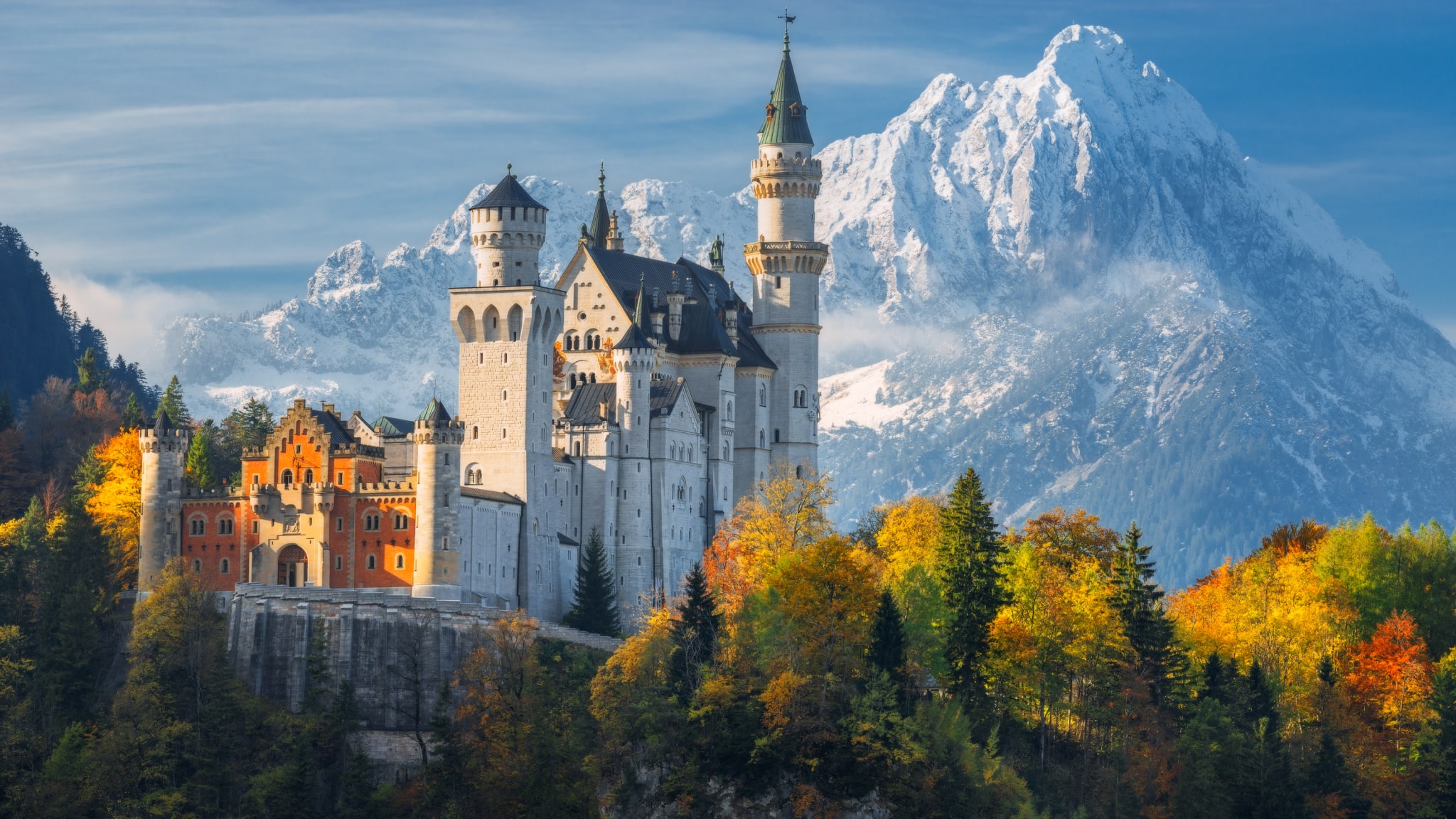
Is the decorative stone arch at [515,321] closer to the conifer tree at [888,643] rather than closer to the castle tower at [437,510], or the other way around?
the castle tower at [437,510]

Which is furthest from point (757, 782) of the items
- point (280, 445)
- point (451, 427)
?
point (280, 445)

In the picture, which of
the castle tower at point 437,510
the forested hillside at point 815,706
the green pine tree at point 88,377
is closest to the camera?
the forested hillside at point 815,706

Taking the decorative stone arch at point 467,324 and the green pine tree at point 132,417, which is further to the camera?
the green pine tree at point 132,417

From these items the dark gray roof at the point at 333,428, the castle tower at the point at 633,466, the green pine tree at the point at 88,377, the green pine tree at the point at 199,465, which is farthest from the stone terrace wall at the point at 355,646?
the green pine tree at the point at 88,377

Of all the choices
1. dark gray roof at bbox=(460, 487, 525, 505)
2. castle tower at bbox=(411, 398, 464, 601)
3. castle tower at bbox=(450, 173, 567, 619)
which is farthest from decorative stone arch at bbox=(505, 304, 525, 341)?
castle tower at bbox=(411, 398, 464, 601)

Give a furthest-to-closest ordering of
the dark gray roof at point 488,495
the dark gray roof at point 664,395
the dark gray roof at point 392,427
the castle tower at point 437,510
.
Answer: the dark gray roof at point 664,395
the dark gray roof at point 392,427
the dark gray roof at point 488,495
the castle tower at point 437,510

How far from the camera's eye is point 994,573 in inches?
4156

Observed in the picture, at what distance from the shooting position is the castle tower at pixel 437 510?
11019cm

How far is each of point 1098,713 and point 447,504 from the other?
31.5m

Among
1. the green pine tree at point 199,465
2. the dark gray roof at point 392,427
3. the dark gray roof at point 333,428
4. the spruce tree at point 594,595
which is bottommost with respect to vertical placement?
the spruce tree at point 594,595

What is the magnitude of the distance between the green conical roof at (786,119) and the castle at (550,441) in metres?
0.12

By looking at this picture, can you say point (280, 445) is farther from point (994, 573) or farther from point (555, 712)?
point (994, 573)

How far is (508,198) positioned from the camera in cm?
12188

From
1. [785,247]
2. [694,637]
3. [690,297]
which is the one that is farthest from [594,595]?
[785,247]
